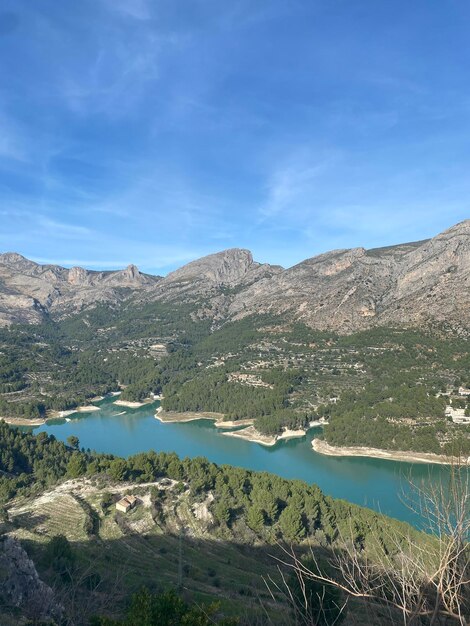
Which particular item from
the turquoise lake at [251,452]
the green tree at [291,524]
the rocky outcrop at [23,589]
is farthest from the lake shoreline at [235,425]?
the rocky outcrop at [23,589]

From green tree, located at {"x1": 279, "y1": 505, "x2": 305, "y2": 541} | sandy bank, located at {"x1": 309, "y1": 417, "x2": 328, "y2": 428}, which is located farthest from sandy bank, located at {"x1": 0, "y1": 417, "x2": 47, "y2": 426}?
green tree, located at {"x1": 279, "y1": 505, "x2": 305, "y2": 541}

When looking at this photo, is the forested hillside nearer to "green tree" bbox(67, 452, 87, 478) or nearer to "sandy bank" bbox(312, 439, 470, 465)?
"green tree" bbox(67, 452, 87, 478)

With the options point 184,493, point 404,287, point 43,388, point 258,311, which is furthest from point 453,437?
point 258,311

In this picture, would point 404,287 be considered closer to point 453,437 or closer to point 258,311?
point 258,311

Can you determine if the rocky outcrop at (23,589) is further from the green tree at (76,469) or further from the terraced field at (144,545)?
the green tree at (76,469)

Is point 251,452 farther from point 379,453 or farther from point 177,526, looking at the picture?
point 177,526

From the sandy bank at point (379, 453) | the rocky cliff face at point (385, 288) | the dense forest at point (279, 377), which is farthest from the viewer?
the rocky cliff face at point (385, 288)
